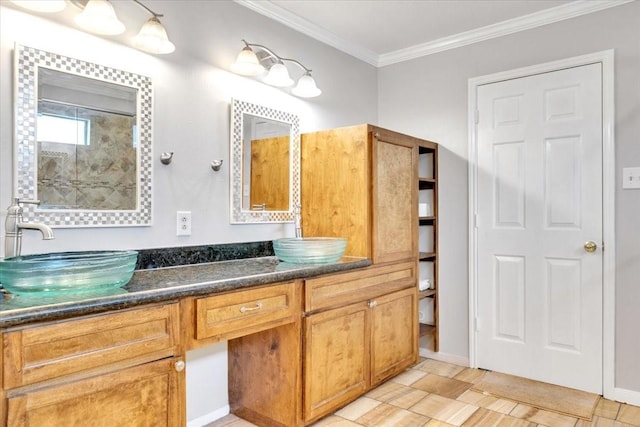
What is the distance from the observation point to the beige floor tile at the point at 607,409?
232cm

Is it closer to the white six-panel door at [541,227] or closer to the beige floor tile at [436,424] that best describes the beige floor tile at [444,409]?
the beige floor tile at [436,424]

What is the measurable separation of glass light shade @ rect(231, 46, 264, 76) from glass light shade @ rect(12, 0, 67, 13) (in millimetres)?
846

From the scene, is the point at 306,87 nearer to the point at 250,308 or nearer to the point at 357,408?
the point at 250,308

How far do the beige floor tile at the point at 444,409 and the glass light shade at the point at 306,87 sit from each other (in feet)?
6.40

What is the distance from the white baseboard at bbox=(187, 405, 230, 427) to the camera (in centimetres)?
218

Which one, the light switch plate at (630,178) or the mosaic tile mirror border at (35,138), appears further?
the light switch plate at (630,178)

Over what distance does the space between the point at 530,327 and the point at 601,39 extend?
5.98 ft

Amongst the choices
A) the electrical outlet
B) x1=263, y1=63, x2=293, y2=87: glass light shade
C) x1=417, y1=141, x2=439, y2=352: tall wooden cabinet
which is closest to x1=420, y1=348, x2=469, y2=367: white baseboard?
x1=417, y1=141, x2=439, y2=352: tall wooden cabinet

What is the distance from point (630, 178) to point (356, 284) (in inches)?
65.9

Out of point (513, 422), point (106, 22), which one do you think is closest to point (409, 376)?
point (513, 422)

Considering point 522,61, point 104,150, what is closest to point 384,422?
point 104,150

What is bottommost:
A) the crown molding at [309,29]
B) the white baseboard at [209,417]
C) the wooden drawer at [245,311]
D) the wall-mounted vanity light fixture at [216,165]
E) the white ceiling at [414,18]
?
the white baseboard at [209,417]

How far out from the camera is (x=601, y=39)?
8.34 ft

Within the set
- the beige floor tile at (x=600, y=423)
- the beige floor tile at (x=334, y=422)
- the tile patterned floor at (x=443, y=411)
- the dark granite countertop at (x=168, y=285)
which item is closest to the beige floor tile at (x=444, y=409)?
the tile patterned floor at (x=443, y=411)
